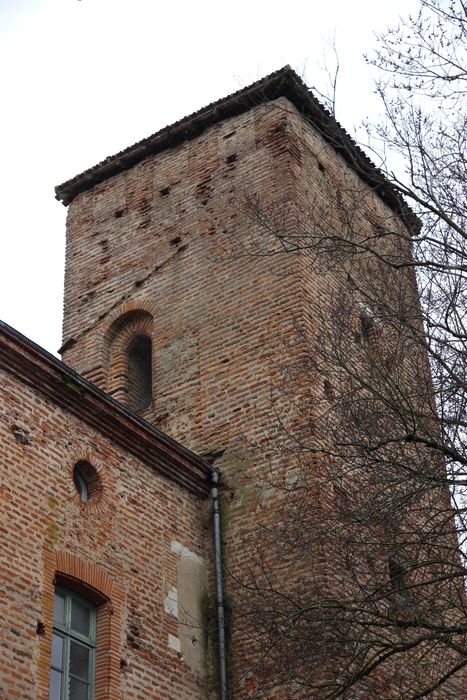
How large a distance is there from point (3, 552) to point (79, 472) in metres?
1.90

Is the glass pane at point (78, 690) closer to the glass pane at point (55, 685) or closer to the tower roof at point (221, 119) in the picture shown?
the glass pane at point (55, 685)

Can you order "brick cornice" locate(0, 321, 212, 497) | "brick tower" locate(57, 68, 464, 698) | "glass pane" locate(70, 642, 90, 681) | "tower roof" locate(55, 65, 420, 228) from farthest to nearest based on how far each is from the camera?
"tower roof" locate(55, 65, 420, 228), "brick tower" locate(57, 68, 464, 698), "brick cornice" locate(0, 321, 212, 497), "glass pane" locate(70, 642, 90, 681)

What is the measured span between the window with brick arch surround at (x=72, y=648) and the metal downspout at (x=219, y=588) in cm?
166

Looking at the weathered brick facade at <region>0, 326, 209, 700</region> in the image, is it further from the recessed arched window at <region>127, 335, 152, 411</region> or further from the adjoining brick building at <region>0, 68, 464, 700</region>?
the recessed arched window at <region>127, 335, 152, 411</region>

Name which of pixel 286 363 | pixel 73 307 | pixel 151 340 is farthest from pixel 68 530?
pixel 73 307

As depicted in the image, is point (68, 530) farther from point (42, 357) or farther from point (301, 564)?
point (301, 564)

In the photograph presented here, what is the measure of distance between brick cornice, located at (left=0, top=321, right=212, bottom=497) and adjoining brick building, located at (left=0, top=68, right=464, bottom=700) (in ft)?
0.08

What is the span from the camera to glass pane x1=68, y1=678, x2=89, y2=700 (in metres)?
11.0

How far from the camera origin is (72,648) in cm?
1129

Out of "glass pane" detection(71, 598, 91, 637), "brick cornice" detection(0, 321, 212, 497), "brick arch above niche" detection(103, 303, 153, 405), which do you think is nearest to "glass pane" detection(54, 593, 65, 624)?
"glass pane" detection(71, 598, 91, 637)

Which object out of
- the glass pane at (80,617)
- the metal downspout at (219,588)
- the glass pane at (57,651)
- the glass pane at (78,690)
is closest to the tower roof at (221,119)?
the metal downspout at (219,588)

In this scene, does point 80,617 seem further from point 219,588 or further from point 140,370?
point 140,370

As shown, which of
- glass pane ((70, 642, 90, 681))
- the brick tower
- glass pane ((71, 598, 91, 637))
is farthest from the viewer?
the brick tower

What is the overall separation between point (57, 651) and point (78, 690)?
45 centimetres
